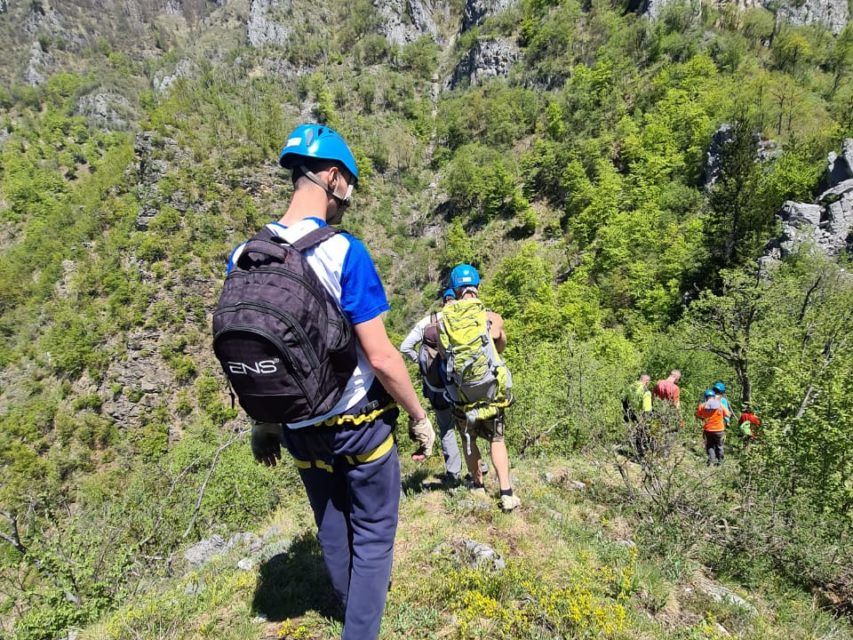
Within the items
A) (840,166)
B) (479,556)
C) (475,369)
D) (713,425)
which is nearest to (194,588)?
(479,556)

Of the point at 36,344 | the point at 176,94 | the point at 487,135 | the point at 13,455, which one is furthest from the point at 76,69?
the point at 13,455

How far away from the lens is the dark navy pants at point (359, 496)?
1850mm

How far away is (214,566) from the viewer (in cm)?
376

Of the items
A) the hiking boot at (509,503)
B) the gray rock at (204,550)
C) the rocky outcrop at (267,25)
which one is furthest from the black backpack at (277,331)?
the rocky outcrop at (267,25)

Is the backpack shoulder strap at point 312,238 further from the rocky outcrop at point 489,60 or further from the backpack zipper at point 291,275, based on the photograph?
the rocky outcrop at point 489,60

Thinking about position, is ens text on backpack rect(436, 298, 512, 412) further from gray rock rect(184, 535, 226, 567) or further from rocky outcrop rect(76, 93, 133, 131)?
rocky outcrop rect(76, 93, 133, 131)

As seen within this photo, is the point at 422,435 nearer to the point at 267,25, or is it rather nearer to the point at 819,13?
the point at 819,13

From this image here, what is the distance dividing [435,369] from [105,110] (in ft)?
349

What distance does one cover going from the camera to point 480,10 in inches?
2864

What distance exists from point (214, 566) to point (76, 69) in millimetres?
127524

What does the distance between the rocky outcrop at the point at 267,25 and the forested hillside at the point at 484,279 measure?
2.04 ft

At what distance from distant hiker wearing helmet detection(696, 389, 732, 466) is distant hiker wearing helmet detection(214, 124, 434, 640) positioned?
335 inches

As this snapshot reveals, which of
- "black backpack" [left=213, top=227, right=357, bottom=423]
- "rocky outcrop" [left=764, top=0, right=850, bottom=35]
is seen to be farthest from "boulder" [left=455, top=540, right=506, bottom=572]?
"rocky outcrop" [left=764, top=0, right=850, bottom=35]

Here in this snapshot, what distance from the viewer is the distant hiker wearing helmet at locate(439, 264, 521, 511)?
3404mm
